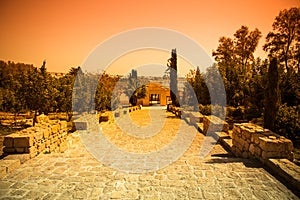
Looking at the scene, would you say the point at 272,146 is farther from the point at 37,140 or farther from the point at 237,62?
the point at 237,62

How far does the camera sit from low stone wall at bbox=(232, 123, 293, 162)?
17.5 ft

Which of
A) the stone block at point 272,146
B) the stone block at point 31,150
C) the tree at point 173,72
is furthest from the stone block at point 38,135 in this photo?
the tree at point 173,72

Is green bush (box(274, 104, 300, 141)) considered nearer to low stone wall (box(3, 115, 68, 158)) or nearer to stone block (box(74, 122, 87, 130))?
stone block (box(74, 122, 87, 130))

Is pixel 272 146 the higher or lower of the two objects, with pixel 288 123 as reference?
lower

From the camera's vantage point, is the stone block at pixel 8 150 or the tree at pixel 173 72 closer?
the stone block at pixel 8 150

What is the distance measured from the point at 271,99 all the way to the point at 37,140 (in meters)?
10.0

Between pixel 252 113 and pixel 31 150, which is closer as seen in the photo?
pixel 31 150

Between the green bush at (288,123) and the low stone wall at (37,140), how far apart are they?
31.9ft

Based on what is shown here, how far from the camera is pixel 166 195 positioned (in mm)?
3938

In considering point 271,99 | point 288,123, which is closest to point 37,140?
point 271,99

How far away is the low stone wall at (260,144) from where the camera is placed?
5.34 metres

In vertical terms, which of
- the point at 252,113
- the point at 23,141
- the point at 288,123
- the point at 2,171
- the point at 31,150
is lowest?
the point at 2,171

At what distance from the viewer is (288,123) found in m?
10.1

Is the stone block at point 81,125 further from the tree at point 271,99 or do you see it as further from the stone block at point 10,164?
the tree at point 271,99
